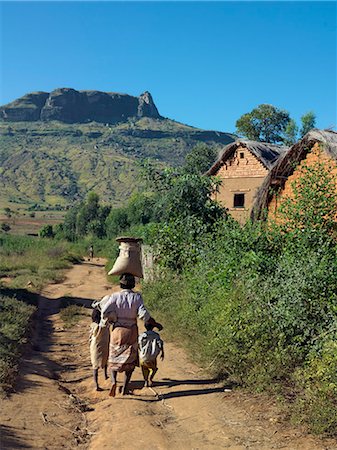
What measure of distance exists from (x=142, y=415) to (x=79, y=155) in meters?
101

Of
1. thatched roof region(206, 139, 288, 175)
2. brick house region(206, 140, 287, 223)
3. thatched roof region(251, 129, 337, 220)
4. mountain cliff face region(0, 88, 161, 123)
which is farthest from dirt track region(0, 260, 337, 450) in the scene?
mountain cliff face region(0, 88, 161, 123)

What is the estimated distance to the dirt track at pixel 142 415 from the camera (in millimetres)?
4703

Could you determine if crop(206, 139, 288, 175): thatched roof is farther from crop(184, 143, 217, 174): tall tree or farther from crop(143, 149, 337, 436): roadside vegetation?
crop(184, 143, 217, 174): tall tree

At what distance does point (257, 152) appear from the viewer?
57.4ft

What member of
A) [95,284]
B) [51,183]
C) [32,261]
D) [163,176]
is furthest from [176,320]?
[51,183]

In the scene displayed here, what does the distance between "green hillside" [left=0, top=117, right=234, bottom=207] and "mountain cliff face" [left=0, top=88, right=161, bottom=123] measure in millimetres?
3591

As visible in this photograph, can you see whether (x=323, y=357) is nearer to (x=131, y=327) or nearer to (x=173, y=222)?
(x=131, y=327)

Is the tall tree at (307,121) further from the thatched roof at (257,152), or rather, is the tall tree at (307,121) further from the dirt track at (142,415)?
the dirt track at (142,415)

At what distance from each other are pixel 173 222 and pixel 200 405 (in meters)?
6.70

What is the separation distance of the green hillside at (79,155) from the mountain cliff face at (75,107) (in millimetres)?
3591

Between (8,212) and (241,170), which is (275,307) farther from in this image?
(8,212)

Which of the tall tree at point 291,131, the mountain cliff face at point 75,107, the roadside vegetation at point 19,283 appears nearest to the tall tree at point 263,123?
the tall tree at point 291,131

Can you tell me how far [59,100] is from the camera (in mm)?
135125

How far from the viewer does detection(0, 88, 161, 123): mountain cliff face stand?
436ft
